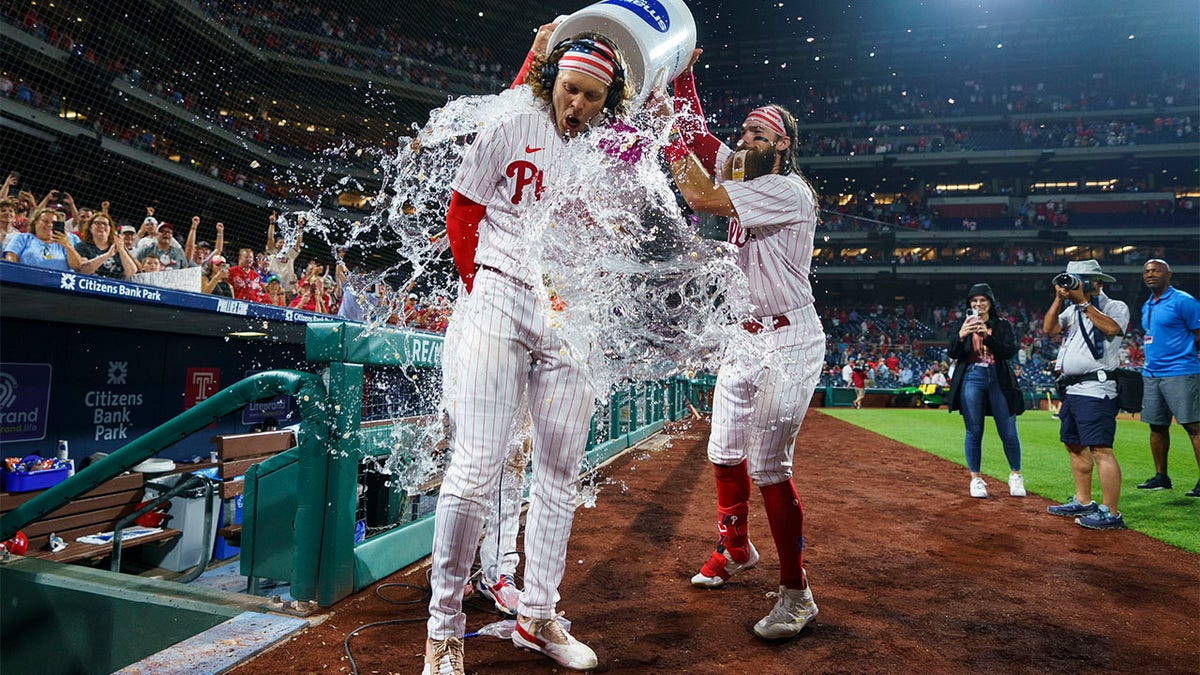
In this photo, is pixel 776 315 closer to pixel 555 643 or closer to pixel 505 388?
pixel 505 388

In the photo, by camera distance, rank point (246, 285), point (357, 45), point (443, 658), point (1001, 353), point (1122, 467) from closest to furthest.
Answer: point (443, 658)
point (1001, 353)
point (1122, 467)
point (246, 285)
point (357, 45)

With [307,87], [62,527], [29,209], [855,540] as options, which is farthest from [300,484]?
[307,87]

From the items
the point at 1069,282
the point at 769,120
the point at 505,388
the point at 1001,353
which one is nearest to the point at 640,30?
the point at 769,120

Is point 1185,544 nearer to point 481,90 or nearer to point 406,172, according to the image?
point 406,172

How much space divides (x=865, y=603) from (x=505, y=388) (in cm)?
180

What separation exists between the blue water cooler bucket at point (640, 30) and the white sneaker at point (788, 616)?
1854 millimetres

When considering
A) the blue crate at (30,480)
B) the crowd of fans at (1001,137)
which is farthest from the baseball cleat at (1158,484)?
the crowd of fans at (1001,137)

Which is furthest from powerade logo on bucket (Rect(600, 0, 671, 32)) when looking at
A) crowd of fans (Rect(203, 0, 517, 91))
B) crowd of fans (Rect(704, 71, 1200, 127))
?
crowd of fans (Rect(704, 71, 1200, 127))

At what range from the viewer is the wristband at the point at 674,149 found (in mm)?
2182

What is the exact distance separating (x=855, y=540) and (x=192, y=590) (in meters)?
3.28

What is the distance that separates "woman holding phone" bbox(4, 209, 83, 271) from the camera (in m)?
5.30

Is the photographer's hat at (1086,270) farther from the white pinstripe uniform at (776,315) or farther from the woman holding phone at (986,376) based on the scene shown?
the white pinstripe uniform at (776,315)

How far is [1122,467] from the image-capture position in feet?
23.4

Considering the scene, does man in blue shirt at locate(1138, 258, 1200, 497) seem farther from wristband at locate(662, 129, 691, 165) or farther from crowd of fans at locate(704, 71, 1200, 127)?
crowd of fans at locate(704, 71, 1200, 127)
